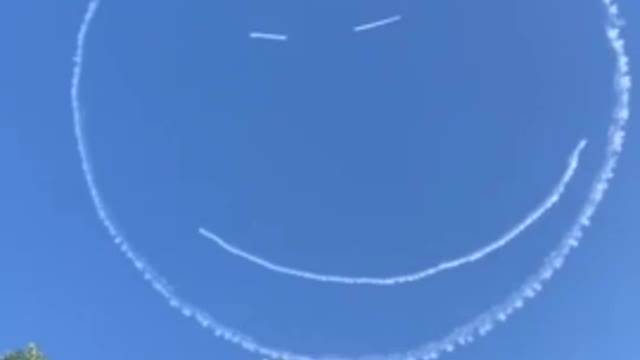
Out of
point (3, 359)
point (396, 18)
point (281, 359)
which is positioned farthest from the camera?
point (396, 18)

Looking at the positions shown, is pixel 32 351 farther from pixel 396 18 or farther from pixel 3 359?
pixel 396 18

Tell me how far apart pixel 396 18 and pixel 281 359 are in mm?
10634

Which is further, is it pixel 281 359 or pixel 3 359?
pixel 281 359

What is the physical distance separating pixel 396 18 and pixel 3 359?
15.0 metres

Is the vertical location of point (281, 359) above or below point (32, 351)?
above

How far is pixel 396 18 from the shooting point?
35594 mm

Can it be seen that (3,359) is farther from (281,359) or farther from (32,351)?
(281,359)

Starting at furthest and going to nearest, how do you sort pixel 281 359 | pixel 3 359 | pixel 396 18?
1. pixel 396 18
2. pixel 281 359
3. pixel 3 359

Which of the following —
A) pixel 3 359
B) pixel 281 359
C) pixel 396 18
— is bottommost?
pixel 3 359

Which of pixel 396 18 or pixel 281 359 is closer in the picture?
pixel 281 359

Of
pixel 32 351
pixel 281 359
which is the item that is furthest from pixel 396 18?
pixel 32 351

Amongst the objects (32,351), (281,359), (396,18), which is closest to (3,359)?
(32,351)

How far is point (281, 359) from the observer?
3288 centimetres

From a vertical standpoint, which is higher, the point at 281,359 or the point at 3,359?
the point at 281,359
